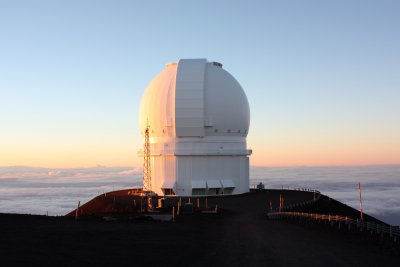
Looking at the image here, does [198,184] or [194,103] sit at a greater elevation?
[194,103]

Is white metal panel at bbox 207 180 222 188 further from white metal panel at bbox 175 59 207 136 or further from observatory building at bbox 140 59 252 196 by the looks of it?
white metal panel at bbox 175 59 207 136

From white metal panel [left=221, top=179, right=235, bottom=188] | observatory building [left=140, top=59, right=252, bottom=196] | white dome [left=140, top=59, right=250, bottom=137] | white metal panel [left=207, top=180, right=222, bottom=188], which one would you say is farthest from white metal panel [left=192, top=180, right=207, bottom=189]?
white dome [left=140, top=59, right=250, bottom=137]

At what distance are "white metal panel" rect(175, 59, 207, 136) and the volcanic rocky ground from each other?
848 inches

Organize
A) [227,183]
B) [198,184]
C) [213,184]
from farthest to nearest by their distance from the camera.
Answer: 1. [227,183]
2. [213,184]
3. [198,184]

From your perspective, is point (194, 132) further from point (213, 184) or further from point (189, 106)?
point (213, 184)

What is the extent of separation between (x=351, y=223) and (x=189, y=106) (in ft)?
89.8

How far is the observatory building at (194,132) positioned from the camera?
4959 centimetres

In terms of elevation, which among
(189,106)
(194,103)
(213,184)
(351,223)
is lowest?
(351,223)

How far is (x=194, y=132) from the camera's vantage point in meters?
49.8

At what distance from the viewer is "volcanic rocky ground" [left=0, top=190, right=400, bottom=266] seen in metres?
15.8

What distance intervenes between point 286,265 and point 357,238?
7.77m

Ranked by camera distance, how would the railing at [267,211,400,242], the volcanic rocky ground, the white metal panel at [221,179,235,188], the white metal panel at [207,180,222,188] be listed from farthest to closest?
the white metal panel at [221,179,235,188] → the white metal panel at [207,180,222,188] → the railing at [267,211,400,242] → the volcanic rocky ground

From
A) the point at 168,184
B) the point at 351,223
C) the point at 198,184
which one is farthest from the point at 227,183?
the point at 351,223

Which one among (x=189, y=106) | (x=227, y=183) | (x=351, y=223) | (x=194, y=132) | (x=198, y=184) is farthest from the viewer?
(x=227, y=183)
